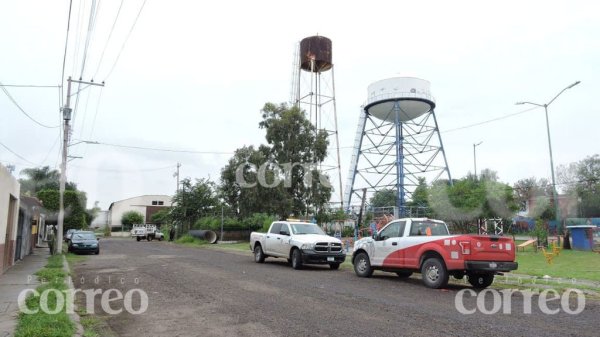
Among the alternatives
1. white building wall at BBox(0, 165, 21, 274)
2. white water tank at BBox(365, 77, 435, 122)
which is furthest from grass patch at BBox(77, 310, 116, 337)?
white water tank at BBox(365, 77, 435, 122)

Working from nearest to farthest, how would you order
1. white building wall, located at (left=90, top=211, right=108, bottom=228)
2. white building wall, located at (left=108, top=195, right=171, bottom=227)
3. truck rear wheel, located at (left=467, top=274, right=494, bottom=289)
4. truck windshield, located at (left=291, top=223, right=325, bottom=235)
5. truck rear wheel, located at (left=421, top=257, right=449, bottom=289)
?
1. truck rear wheel, located at (left=421, top=257, right=449, bottom=289)
2. truck rear wheel, located at (left=467, top=274, right=494, bottom=289)
3. truck windshield, located at (left=291, top=223, right=325, bottom=235)
4. white building wall, located at (left=108, top=195, right=171, bottom=227)
5. white building wall, located at (left=90, top=211, right=108, bottom=228)

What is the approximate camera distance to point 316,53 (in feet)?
144

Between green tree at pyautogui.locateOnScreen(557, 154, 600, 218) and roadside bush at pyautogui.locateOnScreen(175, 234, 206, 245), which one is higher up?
green tree at pyautogui.locateOnScreen(557, 154, 600, 218)

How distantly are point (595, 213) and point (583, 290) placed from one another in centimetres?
6793

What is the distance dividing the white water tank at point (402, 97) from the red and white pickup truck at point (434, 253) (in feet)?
108

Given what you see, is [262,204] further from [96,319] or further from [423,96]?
[96,319]

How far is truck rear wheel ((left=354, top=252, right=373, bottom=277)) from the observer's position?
47.4 ft

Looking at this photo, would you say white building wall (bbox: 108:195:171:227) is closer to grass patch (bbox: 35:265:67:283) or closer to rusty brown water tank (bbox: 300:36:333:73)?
rusty brown water tank (bbox: 300:36:333:73)

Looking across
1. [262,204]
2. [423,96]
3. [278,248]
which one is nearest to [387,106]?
[423,96]

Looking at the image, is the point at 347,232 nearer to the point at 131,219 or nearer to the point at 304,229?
the point at 304,229

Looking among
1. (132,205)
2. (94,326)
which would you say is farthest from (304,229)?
(132,205)

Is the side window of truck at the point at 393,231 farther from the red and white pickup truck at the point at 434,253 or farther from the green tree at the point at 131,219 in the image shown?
the green tree at the point at 131,219

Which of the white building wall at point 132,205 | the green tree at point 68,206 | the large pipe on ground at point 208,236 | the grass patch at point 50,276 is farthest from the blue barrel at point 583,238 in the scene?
the white building wall at point 132,205

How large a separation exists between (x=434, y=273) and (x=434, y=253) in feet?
1.65
